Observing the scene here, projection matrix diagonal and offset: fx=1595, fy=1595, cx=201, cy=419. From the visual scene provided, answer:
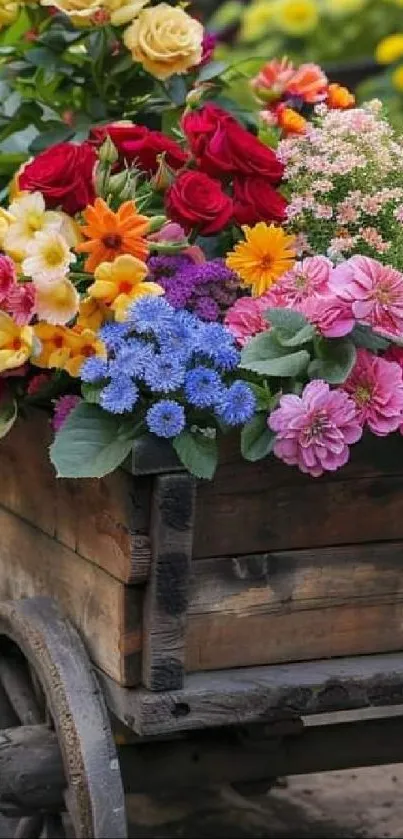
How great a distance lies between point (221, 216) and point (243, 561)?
0.51 metres

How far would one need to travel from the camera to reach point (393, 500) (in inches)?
86.2

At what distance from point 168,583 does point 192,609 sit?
0.28ft

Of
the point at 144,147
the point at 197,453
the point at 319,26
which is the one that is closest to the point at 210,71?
the point at 144,147

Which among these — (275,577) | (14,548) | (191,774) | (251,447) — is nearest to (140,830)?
(191,774)

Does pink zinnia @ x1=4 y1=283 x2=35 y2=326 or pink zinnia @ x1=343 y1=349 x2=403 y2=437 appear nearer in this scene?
pink zinnia @ x1=343 y1=349 x2=403 y2=437

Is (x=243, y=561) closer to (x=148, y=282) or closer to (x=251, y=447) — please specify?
(x=251, y=447)

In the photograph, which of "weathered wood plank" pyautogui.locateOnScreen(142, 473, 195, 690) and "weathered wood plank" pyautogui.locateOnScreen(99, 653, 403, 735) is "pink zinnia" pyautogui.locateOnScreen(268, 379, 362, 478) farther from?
"weathered wood plank" pyautogui.locateOnScreen(99, 653, 403, 735)

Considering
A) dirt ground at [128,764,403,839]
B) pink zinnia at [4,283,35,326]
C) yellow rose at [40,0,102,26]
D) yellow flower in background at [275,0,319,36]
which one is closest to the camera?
pink zinnia at [4,283,35,326]

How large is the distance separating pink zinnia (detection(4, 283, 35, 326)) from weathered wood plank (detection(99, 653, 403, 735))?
0.50 m

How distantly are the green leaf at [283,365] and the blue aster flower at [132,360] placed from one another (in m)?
0.12

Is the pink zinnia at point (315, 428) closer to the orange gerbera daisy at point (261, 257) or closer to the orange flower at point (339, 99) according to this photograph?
the orange gerbera daisy at point (261, 257)

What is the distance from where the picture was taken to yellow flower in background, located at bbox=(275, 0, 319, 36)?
6516 millimetres

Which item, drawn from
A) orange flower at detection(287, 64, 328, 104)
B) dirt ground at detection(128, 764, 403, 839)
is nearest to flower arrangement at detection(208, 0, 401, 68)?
orange flower at detection(287, 64, 328, 104)

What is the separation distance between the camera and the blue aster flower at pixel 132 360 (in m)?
2.02
